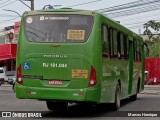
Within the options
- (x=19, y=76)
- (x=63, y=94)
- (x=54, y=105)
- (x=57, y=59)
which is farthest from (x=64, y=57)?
(x=54, y=105)

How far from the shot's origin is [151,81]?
4062 cm

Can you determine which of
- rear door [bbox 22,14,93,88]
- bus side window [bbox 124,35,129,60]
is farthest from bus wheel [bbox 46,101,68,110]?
bus side window [bbox 124,35,129,60]

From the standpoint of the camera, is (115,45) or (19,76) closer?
(19,76)

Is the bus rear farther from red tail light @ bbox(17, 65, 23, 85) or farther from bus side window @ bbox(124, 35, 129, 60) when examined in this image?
bus side window @ bbox(124, 35, 129, 60)

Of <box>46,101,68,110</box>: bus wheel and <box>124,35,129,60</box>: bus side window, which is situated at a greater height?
<box>124,35,129,60</box>: bus side window

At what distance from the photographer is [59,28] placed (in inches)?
532

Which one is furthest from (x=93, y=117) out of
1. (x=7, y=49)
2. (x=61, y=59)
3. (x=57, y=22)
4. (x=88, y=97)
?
(x=7, y=49)

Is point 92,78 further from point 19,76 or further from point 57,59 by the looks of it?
point 19,76

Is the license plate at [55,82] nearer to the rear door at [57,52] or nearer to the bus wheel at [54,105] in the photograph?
the rear door at [57,52]

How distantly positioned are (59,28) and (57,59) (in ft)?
3.08

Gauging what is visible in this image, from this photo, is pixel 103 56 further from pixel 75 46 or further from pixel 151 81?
pixel 151 81

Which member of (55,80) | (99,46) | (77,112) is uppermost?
(99,46)

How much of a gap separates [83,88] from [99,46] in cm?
131

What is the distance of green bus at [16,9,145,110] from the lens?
13047 millimetres
